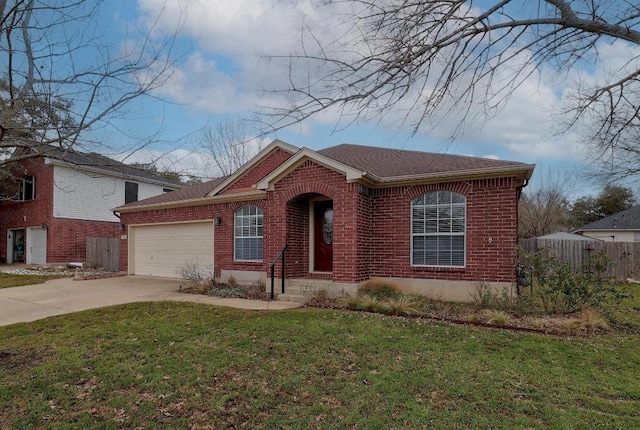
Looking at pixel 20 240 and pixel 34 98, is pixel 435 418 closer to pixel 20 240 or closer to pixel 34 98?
pixel 34 98

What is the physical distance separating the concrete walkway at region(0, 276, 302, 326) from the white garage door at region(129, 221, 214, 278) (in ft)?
3.58

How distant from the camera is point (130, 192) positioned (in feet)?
74.3

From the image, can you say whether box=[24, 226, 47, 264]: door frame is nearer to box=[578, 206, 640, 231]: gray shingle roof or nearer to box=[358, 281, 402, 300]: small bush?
box=[358, 281, 402, 300]: small bush

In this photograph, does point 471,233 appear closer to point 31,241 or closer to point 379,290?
point 379,290

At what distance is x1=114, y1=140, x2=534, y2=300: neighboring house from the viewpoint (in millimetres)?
8992

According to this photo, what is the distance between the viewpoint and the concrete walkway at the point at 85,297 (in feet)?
28.5

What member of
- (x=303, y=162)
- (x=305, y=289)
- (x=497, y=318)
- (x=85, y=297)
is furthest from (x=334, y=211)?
(x=85, y=297)

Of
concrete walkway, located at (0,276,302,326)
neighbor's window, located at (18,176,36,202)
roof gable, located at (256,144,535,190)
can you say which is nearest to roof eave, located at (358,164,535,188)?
roof gable, located at (256,144,535,190)

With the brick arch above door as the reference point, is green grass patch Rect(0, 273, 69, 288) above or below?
below

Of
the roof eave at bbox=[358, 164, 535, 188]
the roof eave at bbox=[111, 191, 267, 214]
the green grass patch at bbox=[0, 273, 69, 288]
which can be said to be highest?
the roof eave at bbox=[358, 164, 535, 188]

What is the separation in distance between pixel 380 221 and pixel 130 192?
59.1 feet

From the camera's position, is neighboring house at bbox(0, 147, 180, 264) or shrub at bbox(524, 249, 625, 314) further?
neighboring house at bbox(0, 147, 180, 264)

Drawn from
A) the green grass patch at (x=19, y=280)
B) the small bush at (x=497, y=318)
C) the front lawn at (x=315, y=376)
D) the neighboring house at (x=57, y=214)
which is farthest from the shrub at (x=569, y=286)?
the neighboring house at (x=57, y=214)

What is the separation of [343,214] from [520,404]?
6.25 m
